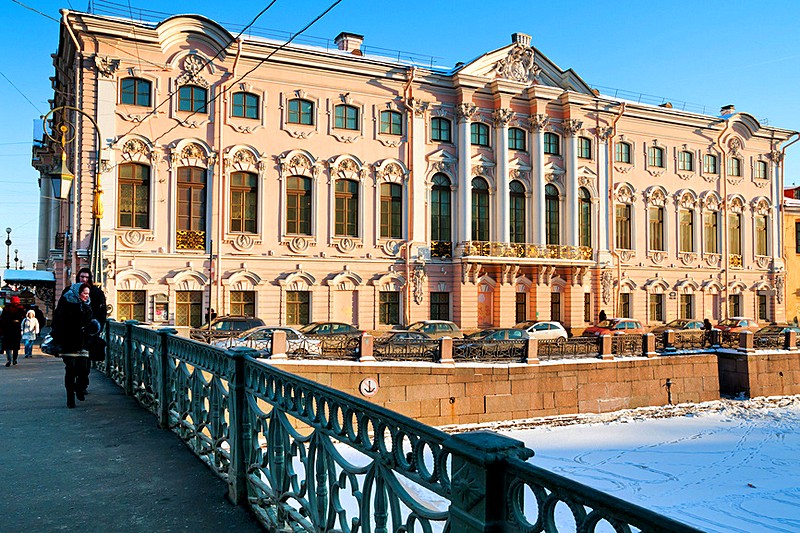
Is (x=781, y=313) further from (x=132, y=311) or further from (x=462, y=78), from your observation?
(x=132, y=311)

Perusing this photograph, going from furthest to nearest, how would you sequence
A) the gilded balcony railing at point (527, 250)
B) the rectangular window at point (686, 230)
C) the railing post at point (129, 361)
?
the rectangular window at point (686, 230) < the gilded balcony railing at point (527, 250) < the railing post at point (129, 361)

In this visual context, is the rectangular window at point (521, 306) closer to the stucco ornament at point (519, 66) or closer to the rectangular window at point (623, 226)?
the rectangular window at point (623, 226)

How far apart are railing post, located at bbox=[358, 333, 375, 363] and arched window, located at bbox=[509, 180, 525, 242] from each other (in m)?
13.6

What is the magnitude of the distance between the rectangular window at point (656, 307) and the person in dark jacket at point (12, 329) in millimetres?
27918

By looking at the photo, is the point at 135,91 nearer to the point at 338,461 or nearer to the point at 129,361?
the point at 129,361

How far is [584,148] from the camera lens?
31.6m

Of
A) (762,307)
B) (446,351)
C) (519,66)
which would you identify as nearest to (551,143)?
(519,66)

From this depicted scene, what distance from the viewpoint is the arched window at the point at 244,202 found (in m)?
24.7

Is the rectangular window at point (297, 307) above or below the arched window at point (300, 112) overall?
below

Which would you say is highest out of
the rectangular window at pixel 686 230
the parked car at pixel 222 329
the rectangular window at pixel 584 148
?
the rectangular window at pixel 584 148

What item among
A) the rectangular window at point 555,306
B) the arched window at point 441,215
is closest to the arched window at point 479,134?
the arched window at point 441,215

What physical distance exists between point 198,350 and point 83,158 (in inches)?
777

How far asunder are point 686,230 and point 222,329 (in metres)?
25.5

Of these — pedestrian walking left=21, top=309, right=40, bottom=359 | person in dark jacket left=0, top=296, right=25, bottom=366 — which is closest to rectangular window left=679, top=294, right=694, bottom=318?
pedestrian walking left=21, top=309, right=40, bottom=359
